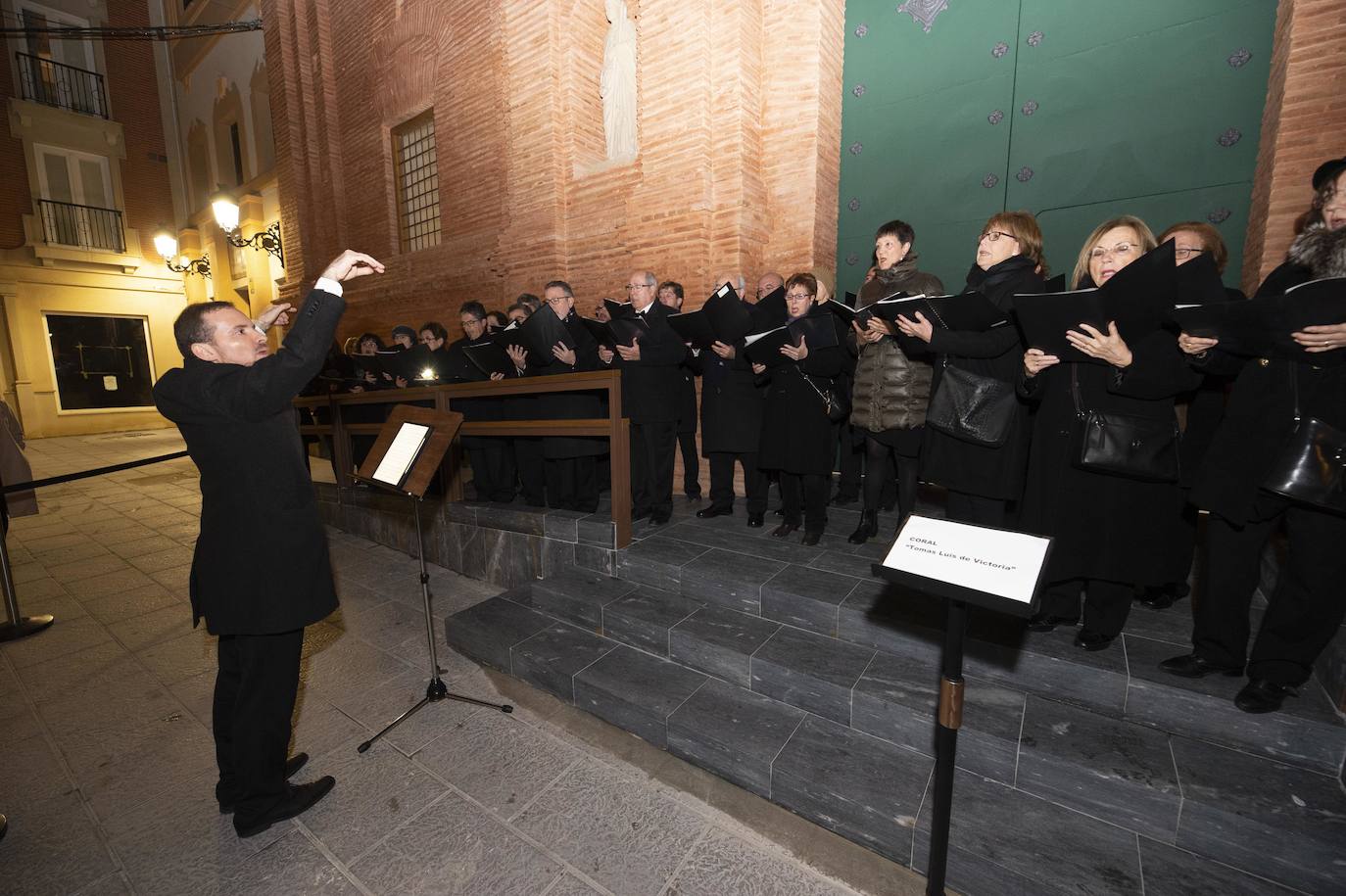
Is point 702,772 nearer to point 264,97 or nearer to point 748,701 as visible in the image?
point 748,701

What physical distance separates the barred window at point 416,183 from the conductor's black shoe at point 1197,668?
30.1 feet

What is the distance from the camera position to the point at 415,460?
2727 millimetres

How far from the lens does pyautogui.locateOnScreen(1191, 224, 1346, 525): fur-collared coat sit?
190cm

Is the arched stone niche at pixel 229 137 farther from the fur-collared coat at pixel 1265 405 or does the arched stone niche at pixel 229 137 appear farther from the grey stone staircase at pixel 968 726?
the fur-collared coat at pixel 1265 405

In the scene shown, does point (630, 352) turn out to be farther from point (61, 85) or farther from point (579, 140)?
point (61, 85)

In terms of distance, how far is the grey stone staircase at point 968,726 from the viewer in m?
1.76

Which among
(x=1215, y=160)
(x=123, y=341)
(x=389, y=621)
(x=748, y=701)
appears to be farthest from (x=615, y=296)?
(x=123, y=341)

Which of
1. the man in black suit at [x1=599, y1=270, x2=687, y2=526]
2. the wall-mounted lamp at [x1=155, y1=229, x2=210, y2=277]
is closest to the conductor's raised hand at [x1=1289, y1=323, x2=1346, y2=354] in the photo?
the man in black suit at [x1=599, y1=270, x2=687, y2=526]

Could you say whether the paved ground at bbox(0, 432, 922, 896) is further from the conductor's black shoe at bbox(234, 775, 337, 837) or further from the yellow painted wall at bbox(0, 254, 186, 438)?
the yellow painted wall at bbox(0, 254, 186, 438)

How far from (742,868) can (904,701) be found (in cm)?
95

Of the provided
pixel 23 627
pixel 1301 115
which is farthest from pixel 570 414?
pixel 1301 115

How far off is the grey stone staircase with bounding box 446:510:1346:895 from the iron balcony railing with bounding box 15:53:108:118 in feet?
70.8

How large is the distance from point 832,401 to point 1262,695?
240 cm

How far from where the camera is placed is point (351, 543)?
5898 millimetres
